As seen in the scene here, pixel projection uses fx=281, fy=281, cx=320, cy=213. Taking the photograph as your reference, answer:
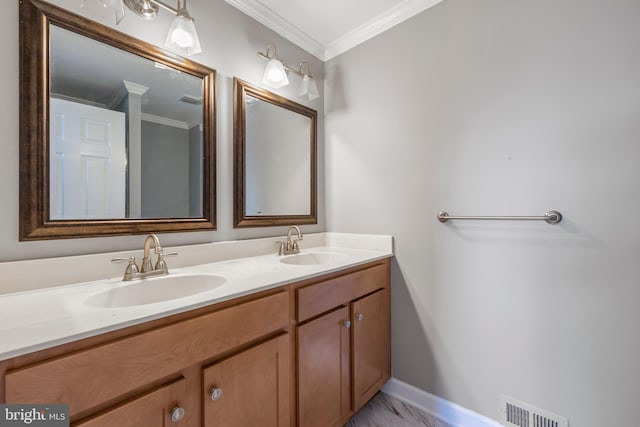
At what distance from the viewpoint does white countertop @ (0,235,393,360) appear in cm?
61

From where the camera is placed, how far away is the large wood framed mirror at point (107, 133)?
99 centimetres

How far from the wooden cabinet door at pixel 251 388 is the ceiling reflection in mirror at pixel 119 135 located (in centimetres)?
75

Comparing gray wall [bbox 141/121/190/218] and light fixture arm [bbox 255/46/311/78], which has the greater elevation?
light fixture arm [bbox 255/46/311/78]

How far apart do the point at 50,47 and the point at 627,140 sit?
2166 mm

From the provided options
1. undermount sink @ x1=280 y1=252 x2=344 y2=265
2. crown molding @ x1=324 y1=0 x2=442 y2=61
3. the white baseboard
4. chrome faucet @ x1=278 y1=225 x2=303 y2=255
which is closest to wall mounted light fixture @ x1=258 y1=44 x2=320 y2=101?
crown molding @ x1=324 y1=0 x2=442 y2=61

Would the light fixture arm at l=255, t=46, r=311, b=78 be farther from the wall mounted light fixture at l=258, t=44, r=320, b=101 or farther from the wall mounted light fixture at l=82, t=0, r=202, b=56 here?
the wall mounted light fixture at l=82, t=0, r=202, b=56

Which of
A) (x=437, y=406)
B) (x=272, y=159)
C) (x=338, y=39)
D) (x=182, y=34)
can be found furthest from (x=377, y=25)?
(x=437, y=406)

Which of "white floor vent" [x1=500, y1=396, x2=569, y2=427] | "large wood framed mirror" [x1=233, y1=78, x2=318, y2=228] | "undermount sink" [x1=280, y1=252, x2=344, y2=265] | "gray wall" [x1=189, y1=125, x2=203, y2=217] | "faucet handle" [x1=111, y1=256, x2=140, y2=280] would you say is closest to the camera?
"faucet handle" [x1=111, y1=256, x2=140, y2=280]

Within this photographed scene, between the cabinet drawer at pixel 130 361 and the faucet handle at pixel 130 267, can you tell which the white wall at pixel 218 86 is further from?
the cabinet drawer at pixel 130 361

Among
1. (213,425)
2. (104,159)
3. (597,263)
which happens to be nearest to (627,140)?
(597,263)

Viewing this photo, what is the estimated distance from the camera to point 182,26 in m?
1.21

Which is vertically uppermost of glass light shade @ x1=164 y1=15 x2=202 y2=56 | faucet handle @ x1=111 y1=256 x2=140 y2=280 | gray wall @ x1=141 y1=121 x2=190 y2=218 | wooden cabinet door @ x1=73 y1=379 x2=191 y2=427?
glass light shade @ x1=164 y1=15 x2=202 y2=56

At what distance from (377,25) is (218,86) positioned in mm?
1073

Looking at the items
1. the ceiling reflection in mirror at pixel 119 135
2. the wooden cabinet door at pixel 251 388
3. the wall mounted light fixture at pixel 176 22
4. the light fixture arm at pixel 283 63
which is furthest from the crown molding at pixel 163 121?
the wooden cabinet door at pixel 251 388
